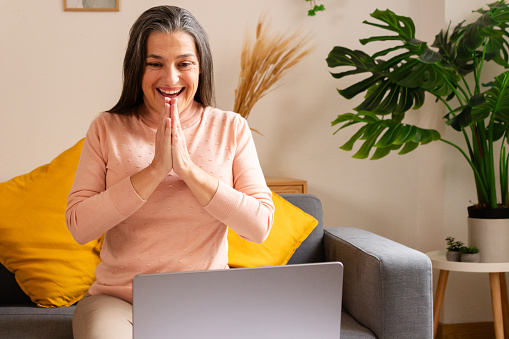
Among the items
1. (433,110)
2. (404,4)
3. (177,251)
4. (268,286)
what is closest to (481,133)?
(433,110)

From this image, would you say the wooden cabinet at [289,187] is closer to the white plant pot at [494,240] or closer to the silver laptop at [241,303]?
the white plant pot at [494,240]

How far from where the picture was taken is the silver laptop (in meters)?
1.01

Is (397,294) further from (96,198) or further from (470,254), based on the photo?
(96,198)

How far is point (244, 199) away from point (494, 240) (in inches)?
62.8

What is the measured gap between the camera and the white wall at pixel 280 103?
2.84 meters

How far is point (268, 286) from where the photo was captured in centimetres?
104

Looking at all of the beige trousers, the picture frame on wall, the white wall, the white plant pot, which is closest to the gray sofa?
the beige trousers

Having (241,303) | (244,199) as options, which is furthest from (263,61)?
(241,303)

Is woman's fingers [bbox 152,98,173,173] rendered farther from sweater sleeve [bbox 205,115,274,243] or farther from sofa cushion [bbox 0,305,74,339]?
sofa cushion [bbox 0,305,74,339]

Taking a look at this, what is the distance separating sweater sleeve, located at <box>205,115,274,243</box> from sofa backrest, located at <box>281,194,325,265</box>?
889 millimetres

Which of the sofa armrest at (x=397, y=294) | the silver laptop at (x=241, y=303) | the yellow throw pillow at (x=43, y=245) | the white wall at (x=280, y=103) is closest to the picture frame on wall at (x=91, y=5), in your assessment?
the white wall at (x=280, y=103)

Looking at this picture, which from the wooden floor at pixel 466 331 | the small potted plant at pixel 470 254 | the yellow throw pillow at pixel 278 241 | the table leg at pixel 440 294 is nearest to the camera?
the yellow throw pillow at pixel 278 241

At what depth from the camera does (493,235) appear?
261cm

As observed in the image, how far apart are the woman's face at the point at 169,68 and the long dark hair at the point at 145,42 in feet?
0.05
